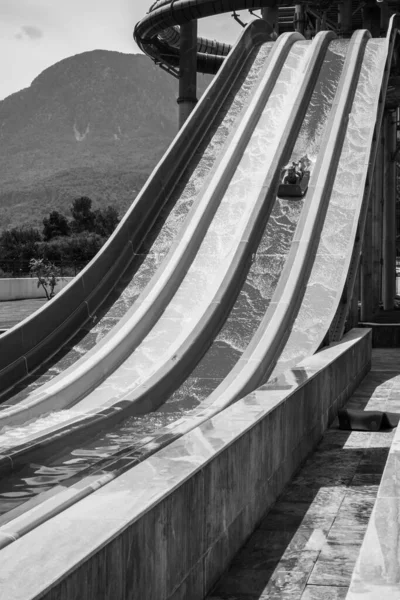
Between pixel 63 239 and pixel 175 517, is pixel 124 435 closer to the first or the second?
pixel 175 517

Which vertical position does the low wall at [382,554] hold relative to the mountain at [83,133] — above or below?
below

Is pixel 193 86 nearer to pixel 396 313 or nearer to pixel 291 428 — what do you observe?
pixel 396 313

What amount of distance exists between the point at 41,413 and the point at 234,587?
5.10 metres

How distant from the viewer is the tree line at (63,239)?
188ft

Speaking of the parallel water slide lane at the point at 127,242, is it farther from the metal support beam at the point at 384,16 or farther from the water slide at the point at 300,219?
the metal support beam at the point at 384,16

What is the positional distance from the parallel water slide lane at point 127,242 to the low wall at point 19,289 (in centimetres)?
1350

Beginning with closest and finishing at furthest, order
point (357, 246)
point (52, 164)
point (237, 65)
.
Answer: point (357, 246) → point (237, 65) → point (52, 164)

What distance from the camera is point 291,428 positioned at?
629 cm

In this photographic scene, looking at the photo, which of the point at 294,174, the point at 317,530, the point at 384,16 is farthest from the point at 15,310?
the point at 317,530

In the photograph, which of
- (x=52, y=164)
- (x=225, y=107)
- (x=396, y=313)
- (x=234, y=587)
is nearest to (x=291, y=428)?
(x=234, y=587)

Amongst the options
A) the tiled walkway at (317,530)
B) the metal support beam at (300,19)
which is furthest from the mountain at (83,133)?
the tiled walkway at (317,530)

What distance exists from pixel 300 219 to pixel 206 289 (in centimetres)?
241

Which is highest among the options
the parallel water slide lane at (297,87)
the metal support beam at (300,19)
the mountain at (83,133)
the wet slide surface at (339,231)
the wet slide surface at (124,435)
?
the mountain at (83,133)

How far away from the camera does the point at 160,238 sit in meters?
13.6
